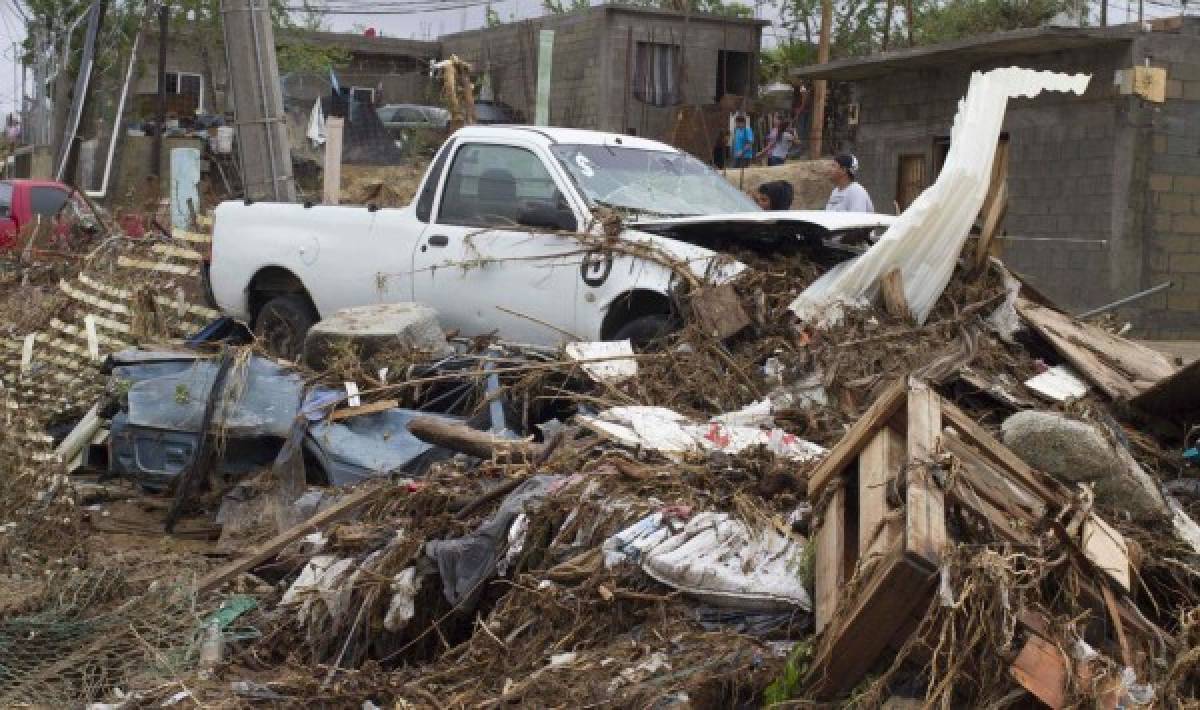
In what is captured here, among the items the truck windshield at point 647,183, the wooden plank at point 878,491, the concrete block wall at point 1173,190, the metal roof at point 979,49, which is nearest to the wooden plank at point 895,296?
the truck windshield at point 647,183

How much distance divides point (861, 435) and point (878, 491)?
32 centimetres

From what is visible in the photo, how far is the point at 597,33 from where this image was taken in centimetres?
3225

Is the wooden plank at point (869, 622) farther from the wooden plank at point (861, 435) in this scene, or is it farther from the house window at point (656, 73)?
the house window at point (656, 73)

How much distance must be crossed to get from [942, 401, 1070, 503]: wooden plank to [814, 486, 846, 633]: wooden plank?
1.65 ft

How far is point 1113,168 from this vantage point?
53.8ft

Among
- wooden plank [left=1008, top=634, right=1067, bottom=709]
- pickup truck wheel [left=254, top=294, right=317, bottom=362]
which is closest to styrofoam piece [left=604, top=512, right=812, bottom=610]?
wooden plank [left=1008, top=634, right=1067, bottom=709]

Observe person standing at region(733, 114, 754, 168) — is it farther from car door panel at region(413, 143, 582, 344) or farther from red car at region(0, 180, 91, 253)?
car door panel at region(413, 143, 582, 344)

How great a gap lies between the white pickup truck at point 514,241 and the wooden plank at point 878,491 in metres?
3.40

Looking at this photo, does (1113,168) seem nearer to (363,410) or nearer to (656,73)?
(363,410)

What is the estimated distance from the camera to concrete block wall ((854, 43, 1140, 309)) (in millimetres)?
16359

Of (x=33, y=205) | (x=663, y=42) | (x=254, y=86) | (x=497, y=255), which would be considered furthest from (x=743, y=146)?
(x=497, y=255)

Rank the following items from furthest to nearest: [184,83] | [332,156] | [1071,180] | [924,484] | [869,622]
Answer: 1. [184,83]
2. [1071,180]
3. [332,156]
4. [924,484]
5. [869,622]

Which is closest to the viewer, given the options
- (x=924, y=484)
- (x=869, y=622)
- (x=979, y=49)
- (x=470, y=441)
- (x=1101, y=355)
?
(x=869, y=622)

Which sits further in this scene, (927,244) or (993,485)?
(927,244)
